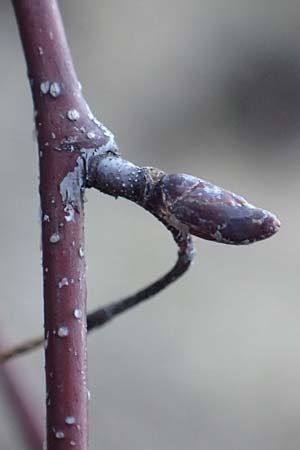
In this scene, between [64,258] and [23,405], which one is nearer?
[64,258]

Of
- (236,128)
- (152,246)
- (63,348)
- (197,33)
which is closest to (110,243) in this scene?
(152,246)

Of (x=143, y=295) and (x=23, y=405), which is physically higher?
(x=143, y=295)

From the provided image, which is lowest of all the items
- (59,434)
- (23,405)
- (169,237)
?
(169,237)

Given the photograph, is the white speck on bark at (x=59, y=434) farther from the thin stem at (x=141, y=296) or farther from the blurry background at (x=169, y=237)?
the blurry background at (x=169, y=237)

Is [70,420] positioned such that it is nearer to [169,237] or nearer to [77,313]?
[77,313]

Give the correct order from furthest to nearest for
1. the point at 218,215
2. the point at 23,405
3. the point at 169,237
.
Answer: the point at 169,237 → the point at 23,405 → the point at 218,215

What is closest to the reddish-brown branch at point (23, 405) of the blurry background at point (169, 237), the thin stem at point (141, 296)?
the thin stem at point (141, 296)

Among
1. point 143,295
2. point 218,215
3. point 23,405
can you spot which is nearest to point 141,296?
point 143,295

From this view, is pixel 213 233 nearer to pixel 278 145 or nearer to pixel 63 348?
pixel 63 348
